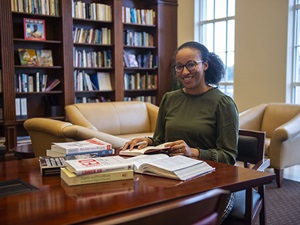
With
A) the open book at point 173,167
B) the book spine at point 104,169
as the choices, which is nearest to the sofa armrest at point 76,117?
the open book at point 173,167

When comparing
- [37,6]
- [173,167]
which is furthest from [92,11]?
[173,167]

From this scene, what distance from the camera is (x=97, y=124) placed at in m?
4.71

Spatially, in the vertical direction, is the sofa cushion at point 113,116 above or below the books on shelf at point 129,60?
below

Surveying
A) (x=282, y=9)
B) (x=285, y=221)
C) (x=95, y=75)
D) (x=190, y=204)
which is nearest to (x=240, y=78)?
(x=282, y=9)

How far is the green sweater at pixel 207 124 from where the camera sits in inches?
75.0

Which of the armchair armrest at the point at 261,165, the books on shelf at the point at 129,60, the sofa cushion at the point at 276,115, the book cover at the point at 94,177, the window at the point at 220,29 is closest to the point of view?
the book cover at the point at 94,177

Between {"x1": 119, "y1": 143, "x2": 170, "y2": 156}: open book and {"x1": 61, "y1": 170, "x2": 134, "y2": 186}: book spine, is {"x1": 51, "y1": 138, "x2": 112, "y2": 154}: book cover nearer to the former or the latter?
{"x1": 119, "y1": 143, "x2": 170, "y2": 156}: open book

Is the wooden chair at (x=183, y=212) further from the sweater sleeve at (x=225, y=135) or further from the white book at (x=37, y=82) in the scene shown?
the white book at (x=37, y=82)

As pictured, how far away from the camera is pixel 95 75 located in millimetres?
5723

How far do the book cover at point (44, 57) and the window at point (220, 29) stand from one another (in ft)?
8.37

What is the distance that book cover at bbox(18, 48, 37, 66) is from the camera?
5.08 metres

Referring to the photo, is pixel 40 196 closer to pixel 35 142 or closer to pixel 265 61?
pixel 35 142

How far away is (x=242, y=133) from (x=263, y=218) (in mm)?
494

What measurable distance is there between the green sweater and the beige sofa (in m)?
1.20
